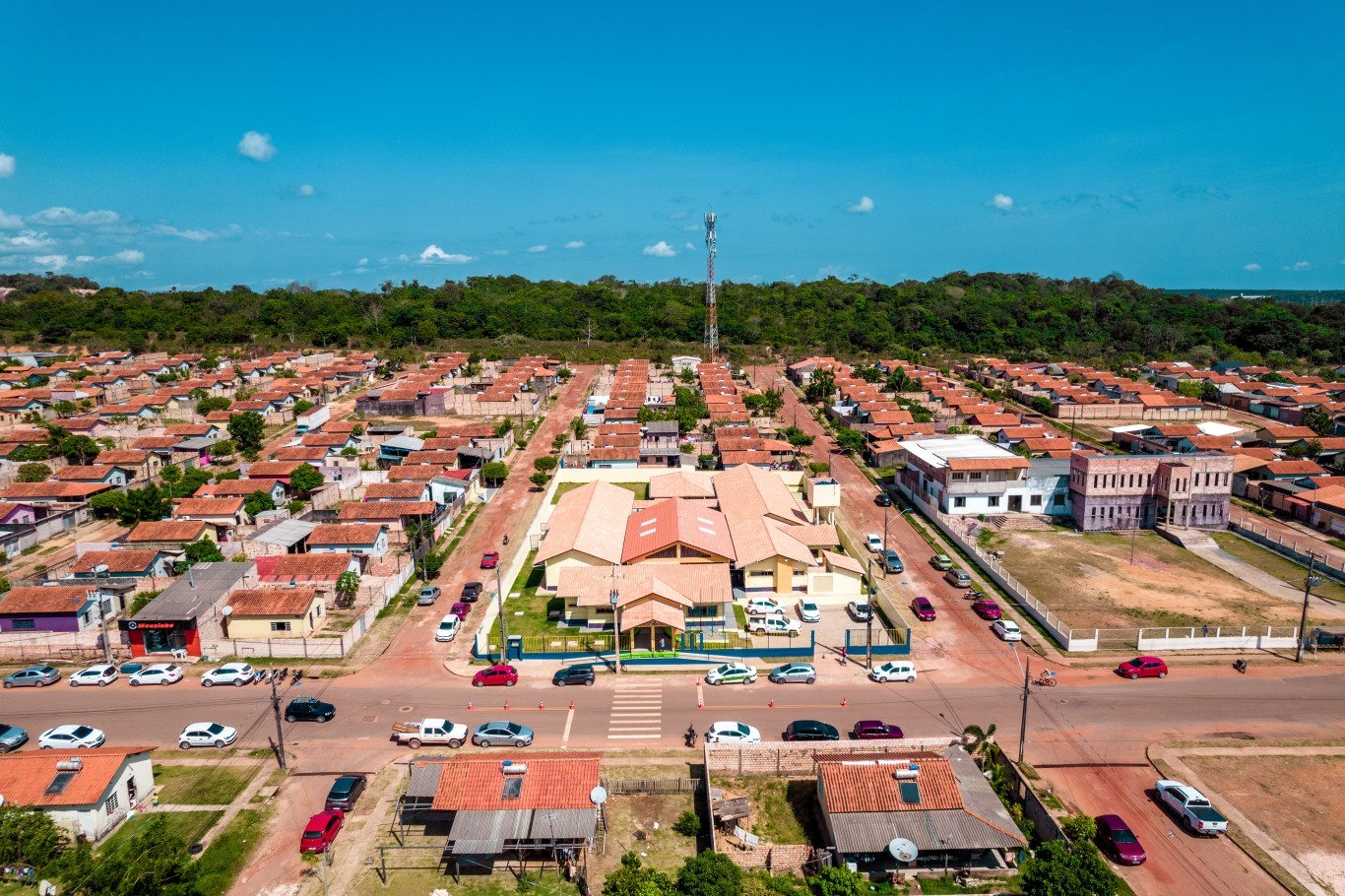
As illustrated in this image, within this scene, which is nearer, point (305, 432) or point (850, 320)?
point (305, 432)

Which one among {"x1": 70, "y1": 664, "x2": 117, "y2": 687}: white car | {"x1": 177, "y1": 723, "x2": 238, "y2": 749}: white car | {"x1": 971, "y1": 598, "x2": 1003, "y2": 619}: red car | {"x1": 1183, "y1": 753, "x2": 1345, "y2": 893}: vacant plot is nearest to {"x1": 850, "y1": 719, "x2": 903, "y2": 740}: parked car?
{"x1": 1183, "y1": 753, "x2": 1345, "y2": 893}: vacant plot

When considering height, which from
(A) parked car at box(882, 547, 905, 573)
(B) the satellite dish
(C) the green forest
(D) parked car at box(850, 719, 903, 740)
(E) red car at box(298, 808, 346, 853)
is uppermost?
(C) the green forest

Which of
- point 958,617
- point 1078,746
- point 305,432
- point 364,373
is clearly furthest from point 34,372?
point 1078,746

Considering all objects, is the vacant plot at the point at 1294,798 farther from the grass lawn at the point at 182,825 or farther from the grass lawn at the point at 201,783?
the grass lawn at the point at 201,783

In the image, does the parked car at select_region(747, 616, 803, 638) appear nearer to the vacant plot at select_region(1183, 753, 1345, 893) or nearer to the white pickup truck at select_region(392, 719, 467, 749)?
the white pickup truck at select_region(392, 719, 467, 749)

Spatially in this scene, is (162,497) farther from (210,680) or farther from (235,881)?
(235,881)

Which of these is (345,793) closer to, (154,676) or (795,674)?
(154,676)
